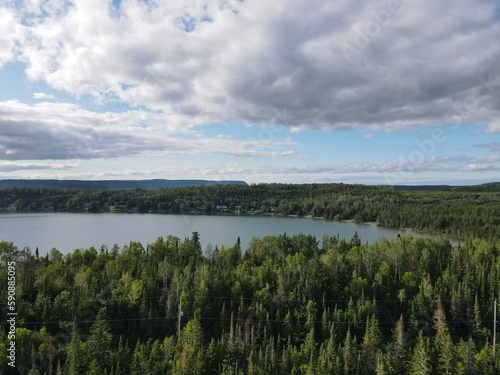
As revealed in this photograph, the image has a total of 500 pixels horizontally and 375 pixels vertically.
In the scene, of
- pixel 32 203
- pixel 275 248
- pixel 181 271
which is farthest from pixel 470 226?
pixel 32 203

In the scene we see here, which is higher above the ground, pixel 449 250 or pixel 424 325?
pixel 449 250

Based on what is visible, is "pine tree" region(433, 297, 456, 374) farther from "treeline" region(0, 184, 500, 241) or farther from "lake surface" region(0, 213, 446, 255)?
"treeline" region(0, 184, 500, 241)

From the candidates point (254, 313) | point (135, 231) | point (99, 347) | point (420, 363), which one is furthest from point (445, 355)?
point (135, 231)

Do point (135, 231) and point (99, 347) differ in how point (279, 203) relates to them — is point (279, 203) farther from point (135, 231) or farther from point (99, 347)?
point (99, 347)

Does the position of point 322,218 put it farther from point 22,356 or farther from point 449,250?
point 22,356

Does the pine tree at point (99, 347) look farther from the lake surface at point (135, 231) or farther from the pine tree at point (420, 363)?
the lake surface at point (135, 231)
